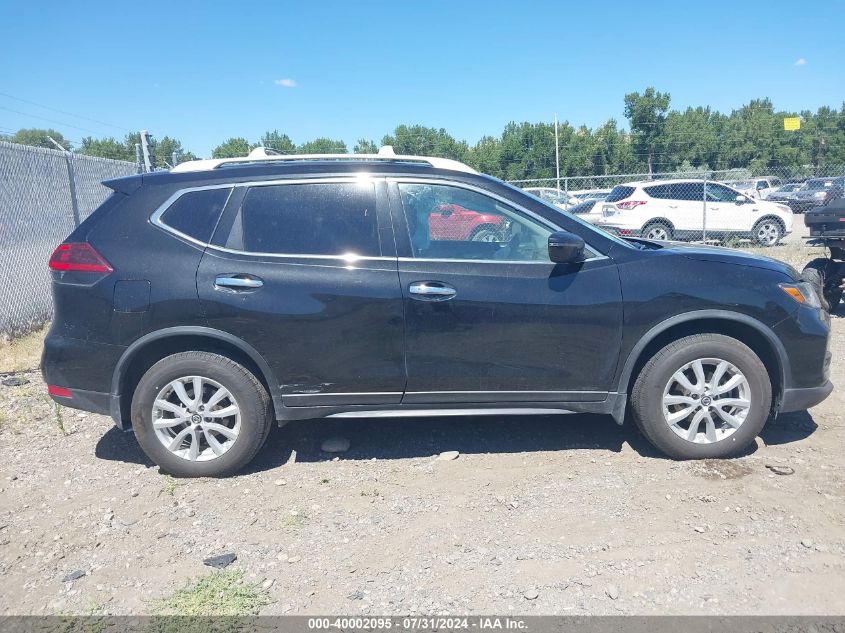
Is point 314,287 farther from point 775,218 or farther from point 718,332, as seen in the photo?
point 775,218

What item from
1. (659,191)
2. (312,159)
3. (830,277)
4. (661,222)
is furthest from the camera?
(659,191)

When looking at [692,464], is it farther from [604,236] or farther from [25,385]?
[25,385]

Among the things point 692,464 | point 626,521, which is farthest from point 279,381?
point 692,464

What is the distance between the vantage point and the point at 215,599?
286 cm

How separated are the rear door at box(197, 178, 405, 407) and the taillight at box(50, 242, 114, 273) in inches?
25.5

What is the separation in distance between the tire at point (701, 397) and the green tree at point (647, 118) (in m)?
48.6

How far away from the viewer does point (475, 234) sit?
13.4 ft

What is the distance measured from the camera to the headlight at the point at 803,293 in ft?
12.9

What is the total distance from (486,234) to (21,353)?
231 inches

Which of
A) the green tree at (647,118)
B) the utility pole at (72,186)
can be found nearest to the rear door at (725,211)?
the utility pole at (72,186)

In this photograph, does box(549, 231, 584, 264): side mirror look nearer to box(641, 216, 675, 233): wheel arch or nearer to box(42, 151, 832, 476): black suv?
box(42, 151, 832, 476): black suv

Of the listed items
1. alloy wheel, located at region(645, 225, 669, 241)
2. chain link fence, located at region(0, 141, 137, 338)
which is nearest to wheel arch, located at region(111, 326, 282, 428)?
chain link fence, located at region(0, 141, 137, 338)

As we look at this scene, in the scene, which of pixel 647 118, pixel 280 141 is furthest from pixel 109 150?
pixel 647 118

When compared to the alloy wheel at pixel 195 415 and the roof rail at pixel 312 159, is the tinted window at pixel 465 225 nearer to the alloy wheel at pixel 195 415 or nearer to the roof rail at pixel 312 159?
the roof rail at pixel 312 159
